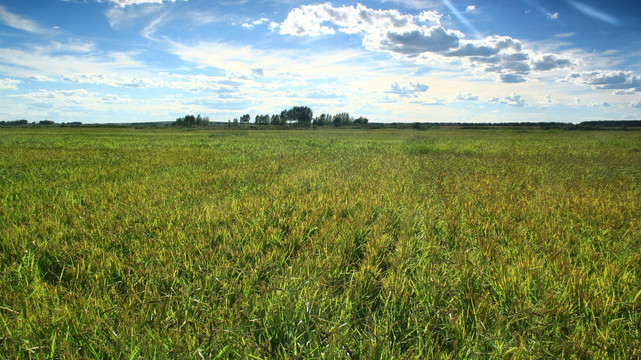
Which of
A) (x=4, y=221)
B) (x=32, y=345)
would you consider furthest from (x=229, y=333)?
(x=4, y=221)

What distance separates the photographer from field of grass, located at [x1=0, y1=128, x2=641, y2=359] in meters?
1.67

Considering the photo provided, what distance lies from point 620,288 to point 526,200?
121 inches

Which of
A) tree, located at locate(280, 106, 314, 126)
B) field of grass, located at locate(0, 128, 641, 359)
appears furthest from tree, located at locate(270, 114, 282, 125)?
field of grass, located at locate(0, 128, 641, 359)

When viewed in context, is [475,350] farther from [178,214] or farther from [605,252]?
[178,214]

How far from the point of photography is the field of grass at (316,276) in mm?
1669

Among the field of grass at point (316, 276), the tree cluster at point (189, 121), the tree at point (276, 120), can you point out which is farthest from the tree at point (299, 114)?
the field of grass at point (316, 276)

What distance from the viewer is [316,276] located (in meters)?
2.43

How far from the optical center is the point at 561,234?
336 centimetres

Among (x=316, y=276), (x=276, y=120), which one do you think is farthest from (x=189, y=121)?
(x=316, y=276)

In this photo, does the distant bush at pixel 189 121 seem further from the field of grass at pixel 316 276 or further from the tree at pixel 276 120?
the field of grass at pixel 316 276

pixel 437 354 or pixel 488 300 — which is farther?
pixel 488 300

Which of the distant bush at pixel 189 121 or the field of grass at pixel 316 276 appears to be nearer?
the field of grass at pixel 316 276

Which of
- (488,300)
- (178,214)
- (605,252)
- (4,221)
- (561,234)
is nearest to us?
(488,300)

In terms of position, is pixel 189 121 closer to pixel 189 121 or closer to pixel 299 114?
pixel 189 121
